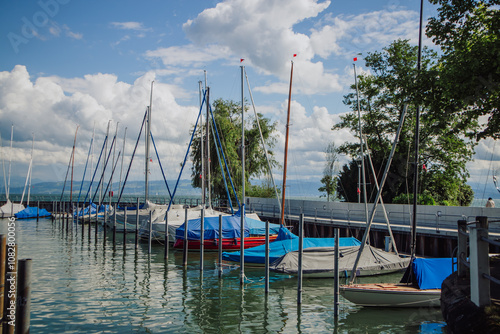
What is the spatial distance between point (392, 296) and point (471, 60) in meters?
9.50

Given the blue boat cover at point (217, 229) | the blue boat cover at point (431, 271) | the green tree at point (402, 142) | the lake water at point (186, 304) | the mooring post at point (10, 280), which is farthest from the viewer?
the green tree at point (402, 142)

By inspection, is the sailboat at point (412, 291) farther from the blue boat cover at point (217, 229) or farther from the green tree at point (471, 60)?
the blue boat cover at point (217, 229)

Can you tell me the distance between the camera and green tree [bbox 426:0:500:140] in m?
11.2

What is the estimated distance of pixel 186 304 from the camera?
17953mm

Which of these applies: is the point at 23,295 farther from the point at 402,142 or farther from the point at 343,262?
the point at 402,142

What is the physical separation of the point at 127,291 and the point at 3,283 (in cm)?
1239

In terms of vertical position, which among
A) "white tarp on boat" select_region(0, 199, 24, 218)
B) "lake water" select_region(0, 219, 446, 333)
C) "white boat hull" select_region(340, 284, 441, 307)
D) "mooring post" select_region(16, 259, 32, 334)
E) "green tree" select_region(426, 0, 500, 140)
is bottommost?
"lake water" select_region(0, 219, 446, 333)

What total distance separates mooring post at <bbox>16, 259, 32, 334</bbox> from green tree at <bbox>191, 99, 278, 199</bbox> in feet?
150

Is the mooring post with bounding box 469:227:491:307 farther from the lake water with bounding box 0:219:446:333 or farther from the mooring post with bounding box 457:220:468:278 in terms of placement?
the lake water with bounding box 0:219:446:333

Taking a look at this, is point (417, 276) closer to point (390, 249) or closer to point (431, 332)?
point (431, 332)

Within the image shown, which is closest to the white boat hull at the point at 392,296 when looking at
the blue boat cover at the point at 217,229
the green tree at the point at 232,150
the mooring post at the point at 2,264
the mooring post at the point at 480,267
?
the mooring post at the point at 480,267

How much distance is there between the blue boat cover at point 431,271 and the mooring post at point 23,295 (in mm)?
14091

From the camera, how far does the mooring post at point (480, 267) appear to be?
6703mm

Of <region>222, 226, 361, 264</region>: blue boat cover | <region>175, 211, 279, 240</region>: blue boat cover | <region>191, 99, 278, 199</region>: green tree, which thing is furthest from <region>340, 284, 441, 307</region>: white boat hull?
<region>191, 99, 278, 199</region>: green tree
